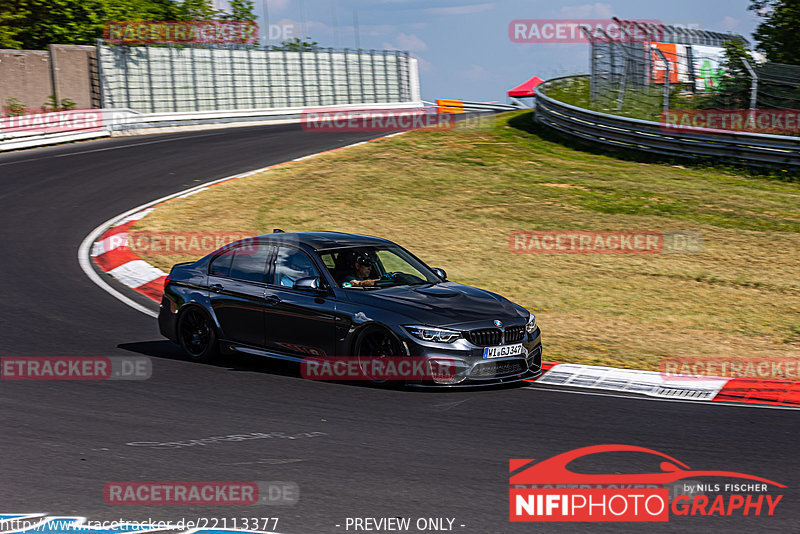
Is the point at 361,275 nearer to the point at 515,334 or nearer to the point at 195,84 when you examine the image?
the point at 515,334

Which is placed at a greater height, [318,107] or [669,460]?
[318,107]

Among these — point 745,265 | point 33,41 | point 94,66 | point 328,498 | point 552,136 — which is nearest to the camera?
point 328,498

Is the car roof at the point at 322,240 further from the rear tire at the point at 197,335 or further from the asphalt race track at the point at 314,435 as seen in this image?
the asphalt race track at the point at 314,435

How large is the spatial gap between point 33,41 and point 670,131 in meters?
33.0

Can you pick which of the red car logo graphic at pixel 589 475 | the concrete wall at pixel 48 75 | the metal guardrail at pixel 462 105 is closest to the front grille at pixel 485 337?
the red car logo graphic at pixel 589 475

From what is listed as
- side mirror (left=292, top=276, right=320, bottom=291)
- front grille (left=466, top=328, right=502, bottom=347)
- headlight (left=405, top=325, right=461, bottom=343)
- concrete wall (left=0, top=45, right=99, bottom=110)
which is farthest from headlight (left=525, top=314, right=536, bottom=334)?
concrete wall (left=0, top=45, right=99, bottom=110)

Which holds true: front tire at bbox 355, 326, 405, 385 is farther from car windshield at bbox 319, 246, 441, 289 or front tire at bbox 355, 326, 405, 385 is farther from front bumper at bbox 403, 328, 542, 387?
car windshield at bbox 319, 246, 441, 289

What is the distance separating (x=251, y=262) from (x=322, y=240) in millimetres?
788

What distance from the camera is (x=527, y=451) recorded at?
21.5 feet

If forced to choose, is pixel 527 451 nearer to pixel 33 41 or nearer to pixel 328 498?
pixel 328 498

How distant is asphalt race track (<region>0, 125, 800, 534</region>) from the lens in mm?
5387

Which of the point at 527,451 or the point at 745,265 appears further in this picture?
the point at 745,265

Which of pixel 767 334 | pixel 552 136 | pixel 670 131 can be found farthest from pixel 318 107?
pixel 767 334

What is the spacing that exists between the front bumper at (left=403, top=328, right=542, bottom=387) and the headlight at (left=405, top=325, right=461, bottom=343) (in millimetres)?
40
